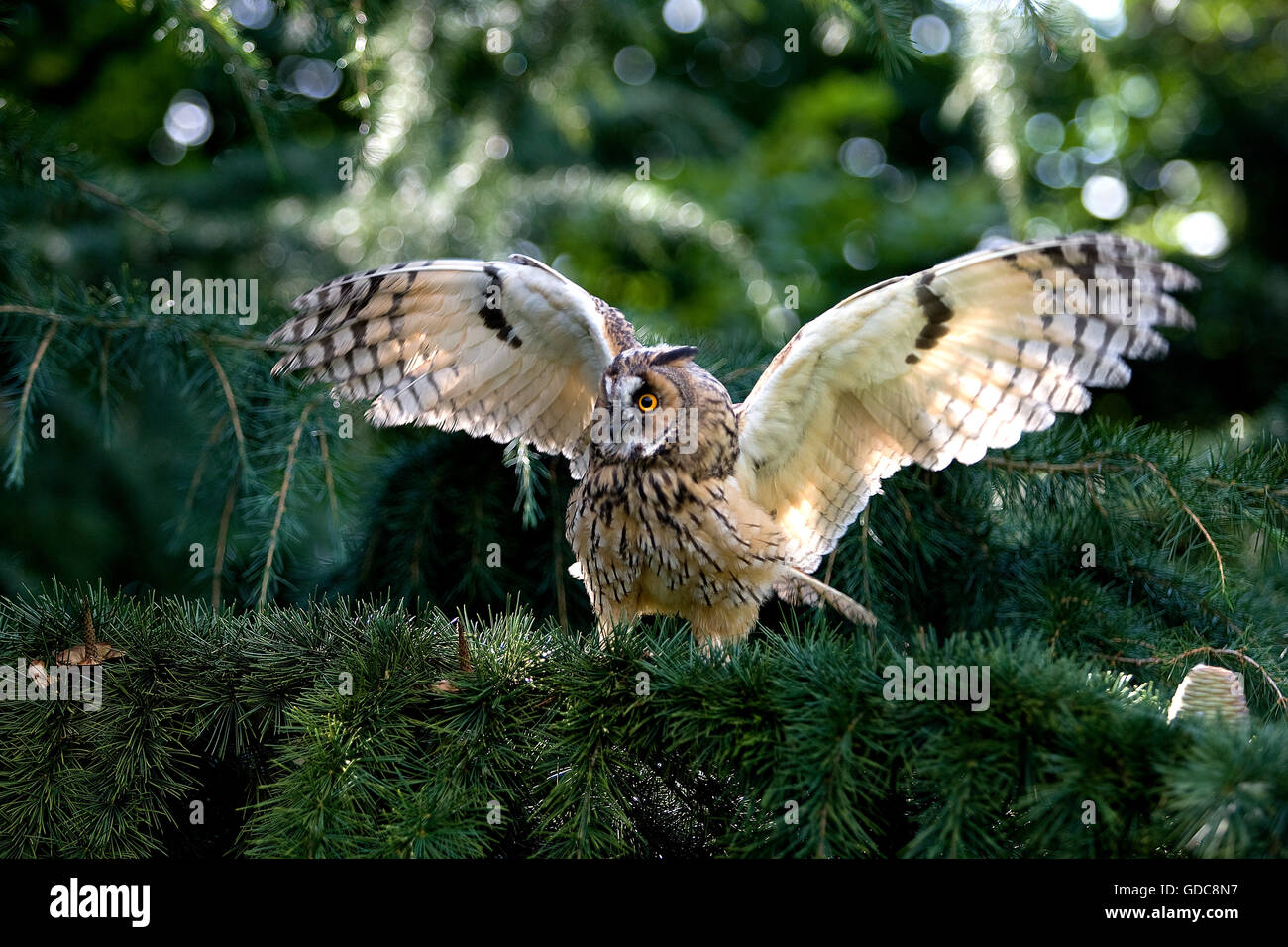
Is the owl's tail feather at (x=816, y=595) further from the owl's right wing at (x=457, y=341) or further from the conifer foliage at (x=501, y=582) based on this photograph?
the owl's right wing at (x=457, y=341)

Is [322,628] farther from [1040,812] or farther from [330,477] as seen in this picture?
[1040,812]

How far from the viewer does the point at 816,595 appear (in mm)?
2072

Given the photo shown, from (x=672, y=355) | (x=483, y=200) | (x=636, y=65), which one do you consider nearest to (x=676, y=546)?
(x=672, y=355)

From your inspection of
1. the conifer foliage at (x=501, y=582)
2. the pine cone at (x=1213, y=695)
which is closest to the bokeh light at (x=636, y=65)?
the conifer foliage at (x=501, y=582)

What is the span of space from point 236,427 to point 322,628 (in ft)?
2.96

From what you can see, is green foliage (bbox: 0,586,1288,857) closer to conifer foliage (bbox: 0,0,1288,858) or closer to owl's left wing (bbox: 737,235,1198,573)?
conifer foliage (bbox: 0,0,1288,858)

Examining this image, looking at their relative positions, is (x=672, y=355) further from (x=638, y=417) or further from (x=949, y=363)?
(x=949, y=363)

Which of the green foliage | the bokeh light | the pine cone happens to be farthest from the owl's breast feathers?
the bokeh light

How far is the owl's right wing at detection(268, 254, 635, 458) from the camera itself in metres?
1.96

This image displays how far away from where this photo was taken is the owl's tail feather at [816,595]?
1956mm

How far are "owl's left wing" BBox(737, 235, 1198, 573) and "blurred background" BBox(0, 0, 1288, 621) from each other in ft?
1.70

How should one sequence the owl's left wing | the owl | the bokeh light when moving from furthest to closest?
the bokeh light, the owl, the owl's left wing

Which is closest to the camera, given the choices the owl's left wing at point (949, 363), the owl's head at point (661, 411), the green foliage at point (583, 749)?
the green foliage at point (583, 749)

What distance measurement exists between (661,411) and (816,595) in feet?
1.76
